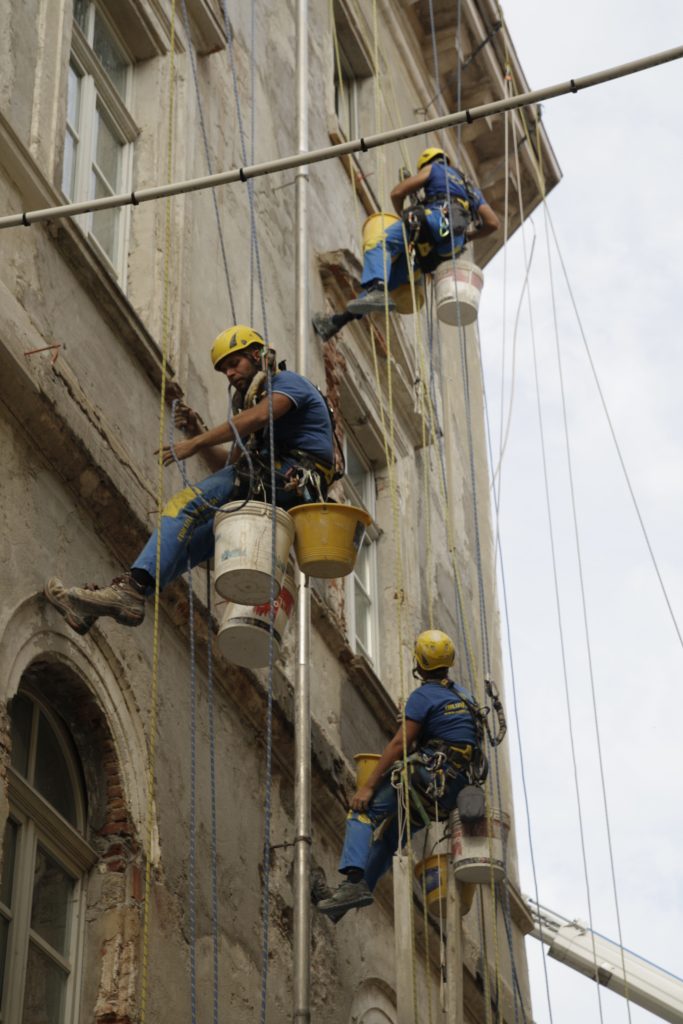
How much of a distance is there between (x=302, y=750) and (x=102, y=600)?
2.24m

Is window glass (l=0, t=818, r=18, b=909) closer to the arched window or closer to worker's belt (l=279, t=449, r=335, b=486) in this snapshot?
the arched window

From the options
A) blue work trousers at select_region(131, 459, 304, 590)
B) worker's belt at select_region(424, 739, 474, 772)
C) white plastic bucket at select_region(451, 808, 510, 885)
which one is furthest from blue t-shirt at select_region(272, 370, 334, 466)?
white plastic bucket at select_region(451, 808, 510, 885)

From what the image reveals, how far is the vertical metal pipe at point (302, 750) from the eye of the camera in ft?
29.3

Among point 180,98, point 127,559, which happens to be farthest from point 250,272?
point 127,559

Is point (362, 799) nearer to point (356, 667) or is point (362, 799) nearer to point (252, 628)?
point (356, 667)

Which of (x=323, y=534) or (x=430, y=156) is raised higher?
(x=430, y=156)

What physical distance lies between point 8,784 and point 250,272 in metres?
5.12

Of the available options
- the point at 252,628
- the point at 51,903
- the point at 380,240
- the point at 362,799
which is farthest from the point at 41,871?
the point at 380,240

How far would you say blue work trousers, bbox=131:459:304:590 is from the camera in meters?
7.96

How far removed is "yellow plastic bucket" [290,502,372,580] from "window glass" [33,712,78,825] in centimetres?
137

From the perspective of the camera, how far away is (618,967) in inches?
827

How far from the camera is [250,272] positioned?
11.7 m

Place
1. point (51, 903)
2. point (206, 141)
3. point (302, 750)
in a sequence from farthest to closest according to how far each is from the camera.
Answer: point (206, 141), point (302, 750), point (51, 903)

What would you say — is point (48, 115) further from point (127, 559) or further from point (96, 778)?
point (96, 778)
